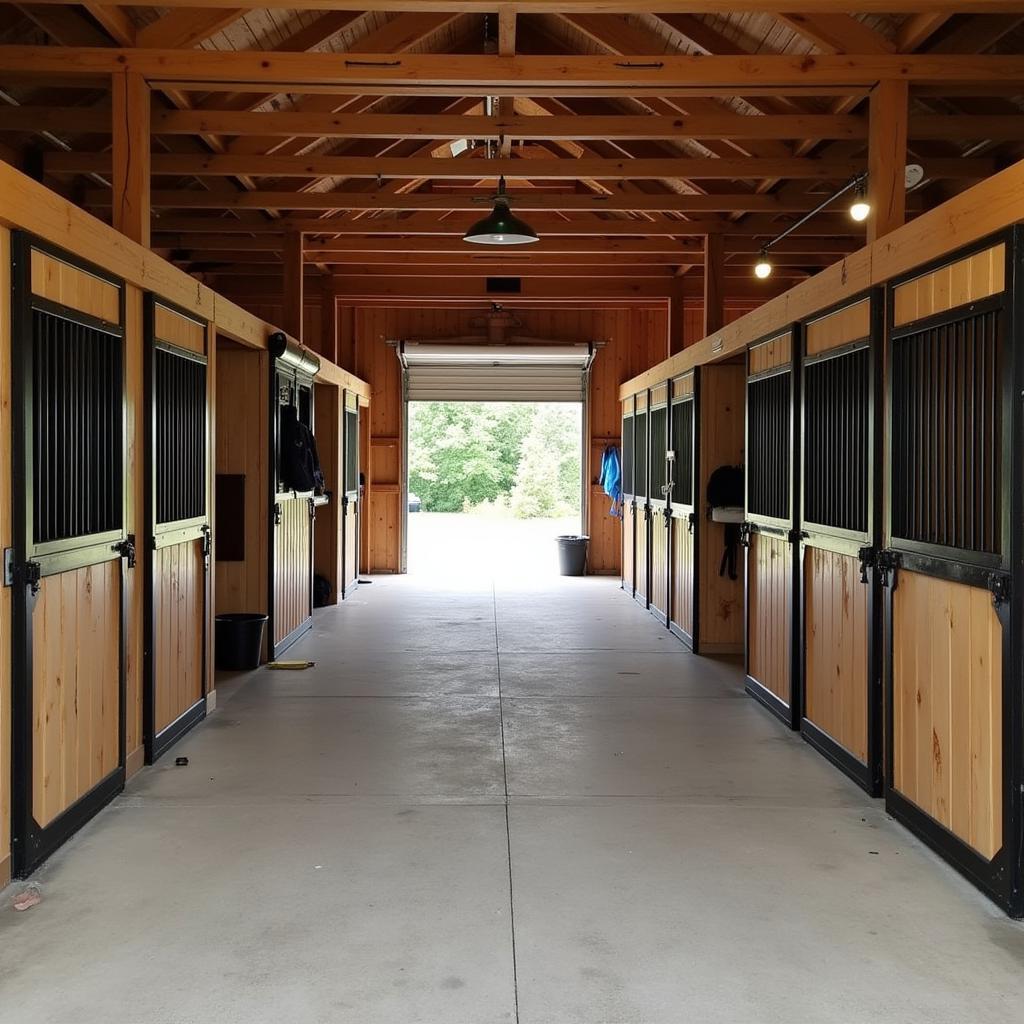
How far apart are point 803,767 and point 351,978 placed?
2.64 m

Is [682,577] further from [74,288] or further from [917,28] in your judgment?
[74,288]

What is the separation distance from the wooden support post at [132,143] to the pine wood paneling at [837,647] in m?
3.56

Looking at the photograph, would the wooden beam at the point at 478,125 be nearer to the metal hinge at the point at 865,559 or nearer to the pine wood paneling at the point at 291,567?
the pine wood paneling at the point at 291,567

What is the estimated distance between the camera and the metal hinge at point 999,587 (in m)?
3.05

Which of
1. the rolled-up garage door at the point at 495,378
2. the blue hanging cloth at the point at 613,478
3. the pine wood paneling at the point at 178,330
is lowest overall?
the blue hanging cloth at the point at 613,478

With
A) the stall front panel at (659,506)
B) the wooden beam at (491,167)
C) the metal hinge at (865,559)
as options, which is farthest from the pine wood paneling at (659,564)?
the metal hinge at (865,559)

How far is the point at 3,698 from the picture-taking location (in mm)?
3195

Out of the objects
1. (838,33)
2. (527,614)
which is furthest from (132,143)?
(527,614)

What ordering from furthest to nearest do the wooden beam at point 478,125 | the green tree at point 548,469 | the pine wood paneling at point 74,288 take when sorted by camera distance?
→ 1. the green tree at point 548,469
2. the wooden beam at point 478,125
3. the pine wood paneling at point 74,288

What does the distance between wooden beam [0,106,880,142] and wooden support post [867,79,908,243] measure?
103 centimetres

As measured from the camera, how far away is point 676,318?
1095cm

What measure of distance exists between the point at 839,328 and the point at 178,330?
3153 mm

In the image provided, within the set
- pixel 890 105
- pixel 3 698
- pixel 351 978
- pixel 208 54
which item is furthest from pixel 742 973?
pixel 208 54

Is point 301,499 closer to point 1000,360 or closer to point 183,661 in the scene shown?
point 183,661
